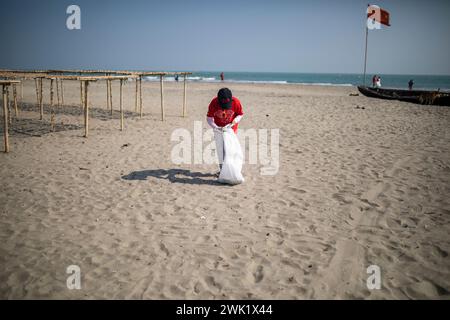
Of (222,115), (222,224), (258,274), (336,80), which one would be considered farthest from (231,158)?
(336,80)

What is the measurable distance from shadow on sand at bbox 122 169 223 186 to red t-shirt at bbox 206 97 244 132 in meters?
1.25

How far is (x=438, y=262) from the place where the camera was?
11.3ft

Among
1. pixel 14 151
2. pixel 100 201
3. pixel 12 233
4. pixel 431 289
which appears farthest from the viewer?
pixel 14 151

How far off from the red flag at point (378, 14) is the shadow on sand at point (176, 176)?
2224cm

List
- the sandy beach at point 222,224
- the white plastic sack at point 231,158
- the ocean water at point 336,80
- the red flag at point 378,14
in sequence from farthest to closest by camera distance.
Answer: the ocean water at point 336,80 → the red flag at point 378,14 → the white plastic sack at point 231,158 → the sandy beach at point 222,224

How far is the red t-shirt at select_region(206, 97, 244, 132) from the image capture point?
556 cm

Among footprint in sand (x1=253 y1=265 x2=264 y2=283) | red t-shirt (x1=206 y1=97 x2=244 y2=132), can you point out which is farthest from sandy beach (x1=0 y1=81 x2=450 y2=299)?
red t-shirt (x1=206 y1=97 x2=244 y2=132)

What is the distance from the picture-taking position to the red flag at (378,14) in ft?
72.1

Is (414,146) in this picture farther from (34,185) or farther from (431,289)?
(34,185)

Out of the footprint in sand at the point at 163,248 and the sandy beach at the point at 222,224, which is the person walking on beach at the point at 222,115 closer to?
the sandy beach at the point at 222,224

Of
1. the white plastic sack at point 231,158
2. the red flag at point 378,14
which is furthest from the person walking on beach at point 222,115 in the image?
the red flag at point 378,14

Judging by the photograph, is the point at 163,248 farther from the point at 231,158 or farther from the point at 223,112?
the point at 223,112
